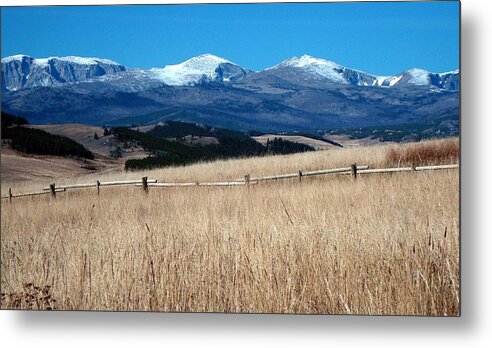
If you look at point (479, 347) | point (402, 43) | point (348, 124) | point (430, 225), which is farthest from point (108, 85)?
point (479, 347)

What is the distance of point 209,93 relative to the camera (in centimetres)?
579

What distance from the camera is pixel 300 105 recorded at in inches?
223

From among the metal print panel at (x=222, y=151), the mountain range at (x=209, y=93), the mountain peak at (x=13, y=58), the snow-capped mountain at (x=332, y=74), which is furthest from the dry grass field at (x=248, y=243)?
the mountain peak at (x=13, y=58)

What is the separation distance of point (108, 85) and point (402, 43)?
7.27 ft

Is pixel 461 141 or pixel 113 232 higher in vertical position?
pixel 461 141

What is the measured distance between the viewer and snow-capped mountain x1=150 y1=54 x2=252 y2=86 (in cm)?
562

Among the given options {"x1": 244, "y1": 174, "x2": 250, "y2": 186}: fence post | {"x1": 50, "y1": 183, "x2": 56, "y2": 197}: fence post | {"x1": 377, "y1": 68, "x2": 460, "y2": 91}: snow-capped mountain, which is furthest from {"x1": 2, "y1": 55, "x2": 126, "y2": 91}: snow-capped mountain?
{"x1": 377, "y1": 68, "x2": 460, "y2": 91}: snow-capped mountain

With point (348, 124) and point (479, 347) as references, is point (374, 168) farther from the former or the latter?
point (479, 347)

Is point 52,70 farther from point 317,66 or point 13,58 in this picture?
point 317,66

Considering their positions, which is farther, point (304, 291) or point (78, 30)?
point (78, 30)

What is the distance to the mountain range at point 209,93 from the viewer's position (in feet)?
18.1

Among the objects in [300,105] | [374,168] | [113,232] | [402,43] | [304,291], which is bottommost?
[304,291]

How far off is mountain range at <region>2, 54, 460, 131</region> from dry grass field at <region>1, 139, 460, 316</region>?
315 millimetres

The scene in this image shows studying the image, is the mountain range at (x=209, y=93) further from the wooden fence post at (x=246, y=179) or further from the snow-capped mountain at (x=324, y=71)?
the wooden fence post at (x=246, y=179)
